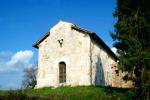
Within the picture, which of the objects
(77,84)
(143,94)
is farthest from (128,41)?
(77,84)

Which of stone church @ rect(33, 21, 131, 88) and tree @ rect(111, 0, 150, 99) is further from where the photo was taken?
stone church @ rect(33, 21, 131, 88)

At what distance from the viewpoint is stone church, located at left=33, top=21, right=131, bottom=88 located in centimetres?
2958

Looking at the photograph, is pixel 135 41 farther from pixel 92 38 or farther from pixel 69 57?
pixel 69 57

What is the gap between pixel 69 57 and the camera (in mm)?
30547

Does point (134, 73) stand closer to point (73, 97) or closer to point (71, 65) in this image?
point (73, 97)

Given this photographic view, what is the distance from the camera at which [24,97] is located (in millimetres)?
14242

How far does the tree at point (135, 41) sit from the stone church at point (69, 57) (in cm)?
746

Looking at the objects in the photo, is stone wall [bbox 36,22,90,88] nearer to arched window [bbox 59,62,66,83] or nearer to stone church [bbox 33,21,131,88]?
stone church [bbox 33,21,131,88]

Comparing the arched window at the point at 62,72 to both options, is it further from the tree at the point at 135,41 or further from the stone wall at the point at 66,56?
the tree at the point at 135,41

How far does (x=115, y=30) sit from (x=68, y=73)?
30.3ft

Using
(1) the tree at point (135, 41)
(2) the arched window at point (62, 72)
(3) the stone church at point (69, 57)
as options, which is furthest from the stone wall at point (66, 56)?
(1) the tree at point (135, 41)

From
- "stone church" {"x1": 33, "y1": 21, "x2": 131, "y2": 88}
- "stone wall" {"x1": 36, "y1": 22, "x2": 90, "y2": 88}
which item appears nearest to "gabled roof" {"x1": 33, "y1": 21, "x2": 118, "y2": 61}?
"stone church" {"x1": 33, "y1": 21, "x2": 131, "y2": 88}

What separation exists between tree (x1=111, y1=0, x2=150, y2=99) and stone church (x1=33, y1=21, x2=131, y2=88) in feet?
24.5

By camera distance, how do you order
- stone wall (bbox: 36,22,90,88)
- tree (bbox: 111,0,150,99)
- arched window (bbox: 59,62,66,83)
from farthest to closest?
arched window (bbox: 59,62,66,83) < stone wall (bbox: 36,22,90,88) < tree (bbox: 111,0,150,99)
